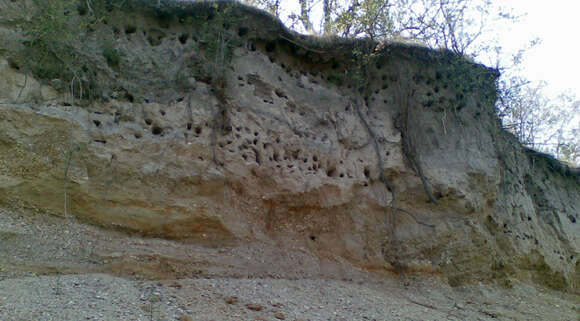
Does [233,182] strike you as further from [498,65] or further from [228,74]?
[498,65]

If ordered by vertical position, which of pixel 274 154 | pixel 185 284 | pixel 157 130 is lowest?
pixel 185 284

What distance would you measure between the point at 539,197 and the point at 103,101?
8220 millimetres

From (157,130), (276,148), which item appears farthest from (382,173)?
(157,130)

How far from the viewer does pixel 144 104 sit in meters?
6.27

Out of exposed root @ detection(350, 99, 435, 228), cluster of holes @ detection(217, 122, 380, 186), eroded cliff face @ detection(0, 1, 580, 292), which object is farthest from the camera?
exposed root @ detection(350, 99, 435, 228)

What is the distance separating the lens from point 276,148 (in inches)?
270

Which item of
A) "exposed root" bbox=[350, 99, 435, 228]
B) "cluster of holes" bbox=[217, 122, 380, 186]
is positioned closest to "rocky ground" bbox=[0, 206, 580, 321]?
"exposed root" bbox=[350, 99, 435, 228]

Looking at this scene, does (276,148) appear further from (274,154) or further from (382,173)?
(382,173)

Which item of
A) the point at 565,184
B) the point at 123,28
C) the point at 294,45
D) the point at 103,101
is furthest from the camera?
the point at 565,184

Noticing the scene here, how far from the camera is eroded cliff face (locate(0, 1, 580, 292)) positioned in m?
5.59

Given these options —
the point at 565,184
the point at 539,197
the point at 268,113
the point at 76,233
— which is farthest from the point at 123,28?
the point at 565,184

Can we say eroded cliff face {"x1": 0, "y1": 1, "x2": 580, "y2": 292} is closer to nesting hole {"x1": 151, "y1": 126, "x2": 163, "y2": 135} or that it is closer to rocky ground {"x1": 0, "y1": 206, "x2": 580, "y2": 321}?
nesting hole {"x1": 151, "y1": 126, "x2": 163, "y2": 135}

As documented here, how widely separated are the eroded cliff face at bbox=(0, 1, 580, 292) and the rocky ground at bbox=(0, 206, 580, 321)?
0.24 m

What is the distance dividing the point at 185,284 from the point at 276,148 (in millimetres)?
2457
